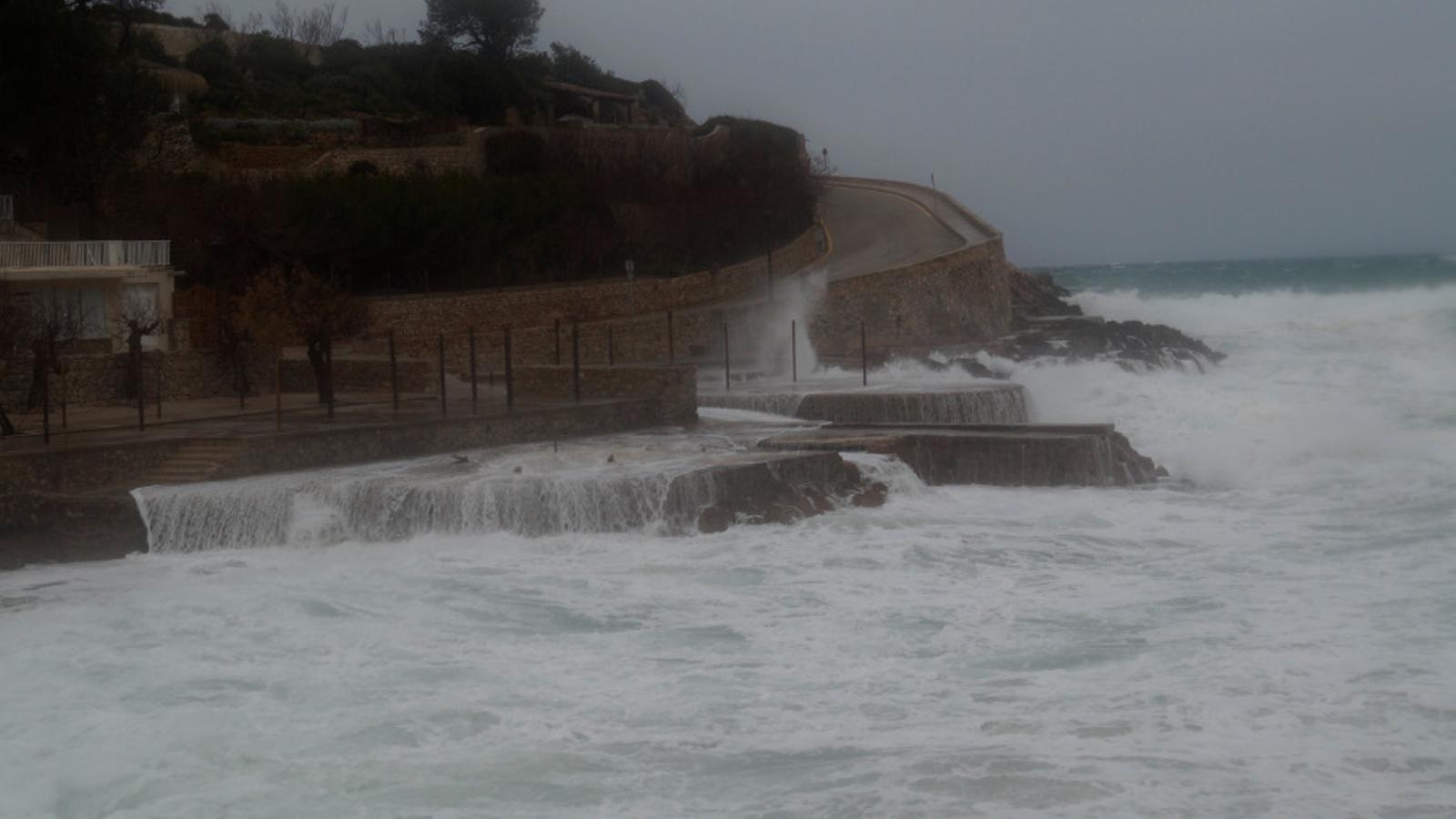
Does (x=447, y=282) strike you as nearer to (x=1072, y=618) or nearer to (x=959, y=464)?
(x=959, y=464)

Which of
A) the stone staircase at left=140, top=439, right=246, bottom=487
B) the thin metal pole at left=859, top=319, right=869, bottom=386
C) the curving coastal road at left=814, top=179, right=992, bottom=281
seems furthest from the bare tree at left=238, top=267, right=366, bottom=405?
the curving coastal road at left=814, top=179, right=992, bottom=281

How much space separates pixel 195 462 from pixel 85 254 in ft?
39.6

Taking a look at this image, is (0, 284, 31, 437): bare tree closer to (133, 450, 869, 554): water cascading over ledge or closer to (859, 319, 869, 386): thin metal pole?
(133, 450, 869, 554): water cascading over ledge

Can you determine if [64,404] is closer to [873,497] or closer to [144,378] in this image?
[144,378]

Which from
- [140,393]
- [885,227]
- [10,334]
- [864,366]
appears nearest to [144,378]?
[10,334]

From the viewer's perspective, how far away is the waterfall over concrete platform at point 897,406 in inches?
967

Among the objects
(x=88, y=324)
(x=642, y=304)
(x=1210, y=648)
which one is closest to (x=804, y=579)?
(x=1210, y=648)

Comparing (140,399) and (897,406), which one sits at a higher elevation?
(140,399)

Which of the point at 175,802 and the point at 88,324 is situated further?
the point at 88,324

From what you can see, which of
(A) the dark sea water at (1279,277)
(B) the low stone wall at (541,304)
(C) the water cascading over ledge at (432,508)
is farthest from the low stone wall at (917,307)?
(A) the dark sea water at (1279,277)

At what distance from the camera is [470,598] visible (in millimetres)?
14422

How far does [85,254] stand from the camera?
1115 inches

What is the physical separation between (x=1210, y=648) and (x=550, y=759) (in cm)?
532

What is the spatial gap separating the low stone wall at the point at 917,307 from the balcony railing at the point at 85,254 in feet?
47.1
